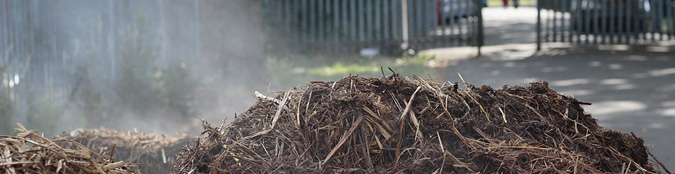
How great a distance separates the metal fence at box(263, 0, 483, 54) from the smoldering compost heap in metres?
10.6

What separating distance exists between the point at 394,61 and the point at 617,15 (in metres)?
5.12

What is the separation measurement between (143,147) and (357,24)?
9742mm

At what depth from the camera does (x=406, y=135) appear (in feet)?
9.23

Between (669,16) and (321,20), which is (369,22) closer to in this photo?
(321,20)

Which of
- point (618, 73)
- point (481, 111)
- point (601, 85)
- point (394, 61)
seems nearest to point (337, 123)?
point (481, 111)

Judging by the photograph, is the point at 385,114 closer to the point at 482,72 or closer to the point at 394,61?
the point at 482,72

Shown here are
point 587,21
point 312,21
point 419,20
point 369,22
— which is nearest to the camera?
point 312,21

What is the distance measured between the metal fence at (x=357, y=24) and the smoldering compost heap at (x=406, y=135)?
10564mm

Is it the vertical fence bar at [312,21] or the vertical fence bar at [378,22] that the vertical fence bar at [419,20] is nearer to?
the vertical fence bar at [378,22]

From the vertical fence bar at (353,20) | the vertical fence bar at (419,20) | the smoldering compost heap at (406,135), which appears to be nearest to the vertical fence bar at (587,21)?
the vertical fence bar at (419,20)

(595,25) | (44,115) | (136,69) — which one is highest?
(595,25)

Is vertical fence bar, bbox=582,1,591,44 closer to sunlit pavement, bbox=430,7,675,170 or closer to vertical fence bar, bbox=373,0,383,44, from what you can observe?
sunlit pavement, bbox=430,7,675,170

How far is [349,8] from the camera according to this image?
14125 mm

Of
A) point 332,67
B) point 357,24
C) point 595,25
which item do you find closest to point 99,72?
point 332,67
